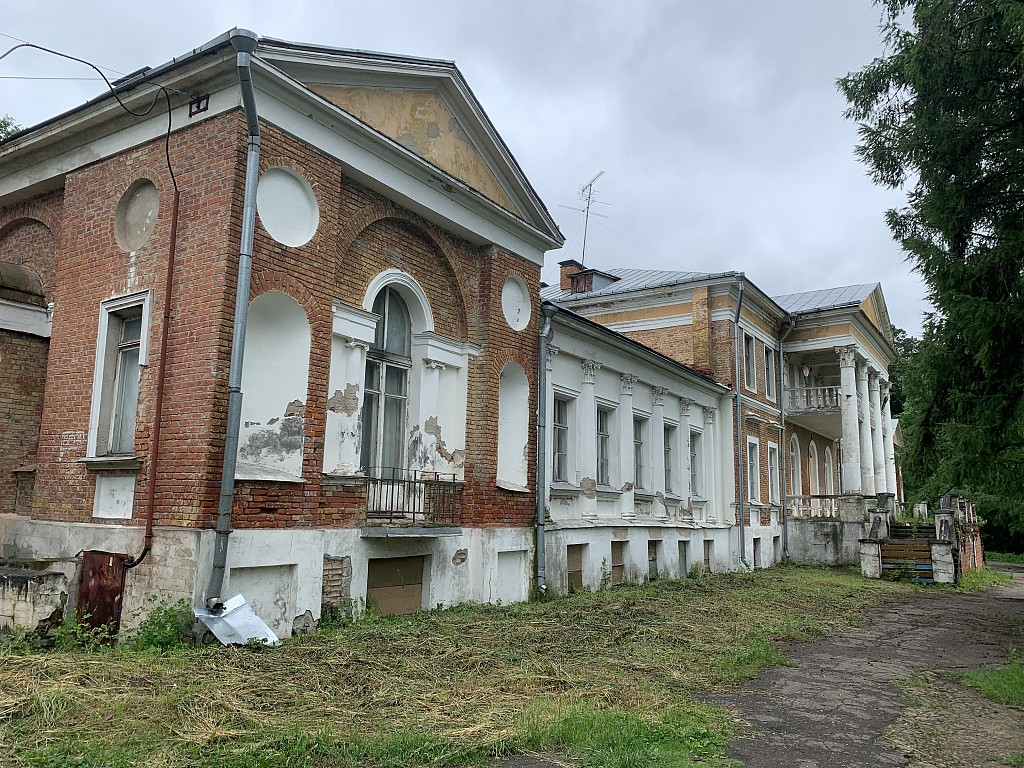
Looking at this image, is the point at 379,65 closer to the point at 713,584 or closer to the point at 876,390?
the point at 713,584

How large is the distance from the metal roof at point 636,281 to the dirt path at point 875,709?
1265 centimetres

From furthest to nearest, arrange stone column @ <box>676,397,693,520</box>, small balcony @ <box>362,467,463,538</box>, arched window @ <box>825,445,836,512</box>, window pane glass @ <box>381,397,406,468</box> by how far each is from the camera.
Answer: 1. arched window @ <box>825,445,836,512</box>
2. stone column @ <box>676,397,693,520</box>
3. window pane glass @ <box>381,397,406,468</box>
4. small balcony @ <box>362,467,463,538</box>

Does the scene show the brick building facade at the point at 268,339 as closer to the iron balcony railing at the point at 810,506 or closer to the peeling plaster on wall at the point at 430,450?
the peeling plaster on wall at the point at 430,450

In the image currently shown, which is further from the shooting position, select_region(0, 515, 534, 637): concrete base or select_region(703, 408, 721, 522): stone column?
select_region(703, 408, 721, 522): stone column

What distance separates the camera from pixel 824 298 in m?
28.3

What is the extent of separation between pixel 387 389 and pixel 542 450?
317 centimetres

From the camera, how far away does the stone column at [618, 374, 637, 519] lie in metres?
16.1

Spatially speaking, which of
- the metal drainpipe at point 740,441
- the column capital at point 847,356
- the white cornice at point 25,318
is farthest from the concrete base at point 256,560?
the column capital at point 847,356

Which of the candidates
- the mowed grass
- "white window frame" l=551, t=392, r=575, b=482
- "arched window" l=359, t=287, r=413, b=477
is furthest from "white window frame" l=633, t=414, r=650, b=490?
the mowed grass

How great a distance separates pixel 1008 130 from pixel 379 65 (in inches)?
303

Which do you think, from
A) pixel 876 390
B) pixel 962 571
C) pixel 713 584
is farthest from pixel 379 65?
pixel 876 390

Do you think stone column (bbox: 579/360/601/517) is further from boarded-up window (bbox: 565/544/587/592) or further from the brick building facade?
the brick building facade

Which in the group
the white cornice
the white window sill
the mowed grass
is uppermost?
the white cornice

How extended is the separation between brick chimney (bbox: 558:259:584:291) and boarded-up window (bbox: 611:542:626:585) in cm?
1154
